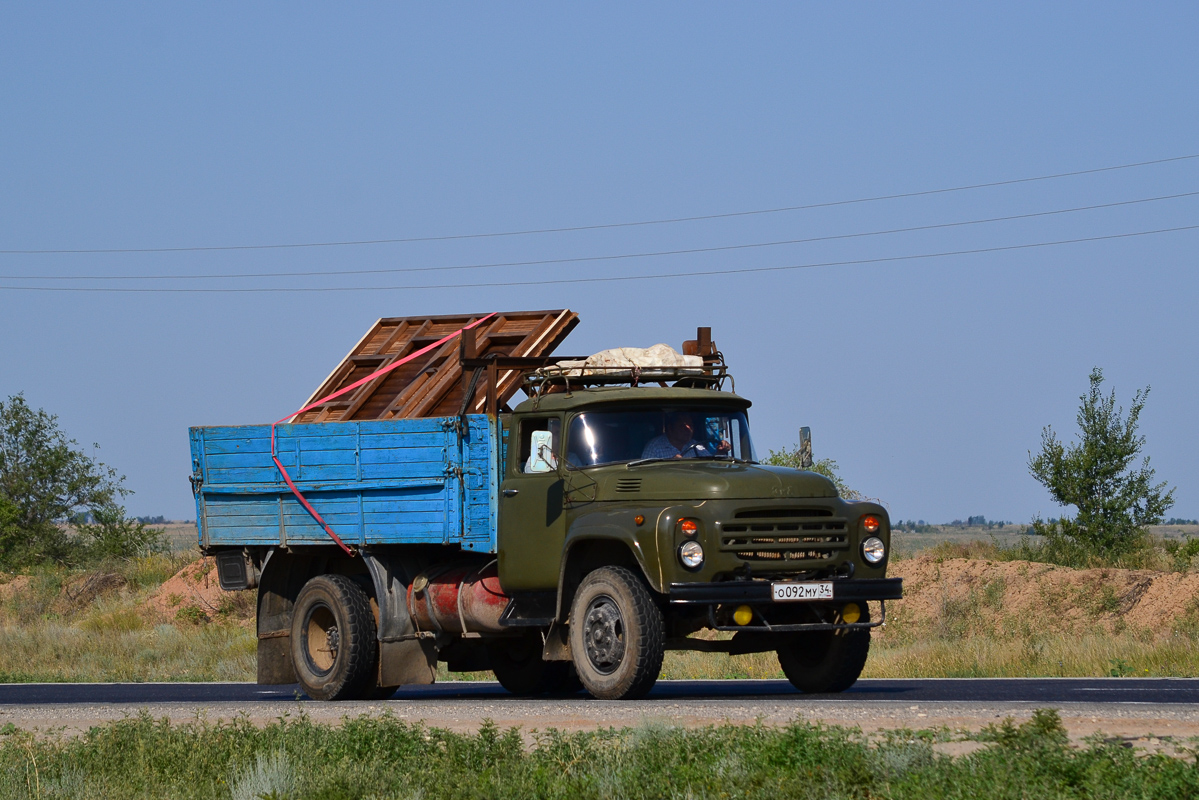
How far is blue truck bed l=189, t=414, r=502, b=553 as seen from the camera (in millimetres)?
14070

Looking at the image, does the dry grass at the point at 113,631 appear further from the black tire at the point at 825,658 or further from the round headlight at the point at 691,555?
the round headlight at the point at 691,555

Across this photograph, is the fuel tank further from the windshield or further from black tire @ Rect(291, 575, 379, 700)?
the windshield

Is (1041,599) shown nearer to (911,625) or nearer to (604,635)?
(911,625)

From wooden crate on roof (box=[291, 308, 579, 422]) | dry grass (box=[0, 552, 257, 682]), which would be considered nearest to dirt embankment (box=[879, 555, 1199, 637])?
dry grass (box=[0, 552, 257, 682])

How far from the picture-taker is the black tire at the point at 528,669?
15.9 meters

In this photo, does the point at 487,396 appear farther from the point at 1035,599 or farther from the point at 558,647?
the point at 1035,599

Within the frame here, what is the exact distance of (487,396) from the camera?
14742 mm

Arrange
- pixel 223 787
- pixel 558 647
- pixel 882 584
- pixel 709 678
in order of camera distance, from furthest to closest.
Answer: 1. pixel 709 678
2. pixel 558 647
3. pixel 882 584
4. pixel 223 787

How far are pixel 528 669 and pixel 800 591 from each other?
4936mm

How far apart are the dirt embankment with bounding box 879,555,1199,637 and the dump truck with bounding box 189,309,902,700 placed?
14.3 meters

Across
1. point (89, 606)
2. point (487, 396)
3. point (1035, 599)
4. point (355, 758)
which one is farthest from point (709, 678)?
point (89, 606)

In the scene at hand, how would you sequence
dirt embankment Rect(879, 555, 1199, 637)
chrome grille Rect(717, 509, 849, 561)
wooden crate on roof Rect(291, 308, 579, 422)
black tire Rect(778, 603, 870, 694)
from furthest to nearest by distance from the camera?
1. dirt embankment Rect(879, 555, 1199, 637)
2. wooden crate on roof Rect(291, 308, 579, 422)
3. black tire Rect(778, 603, 870, 694)
4. chrome grille Rect(717, 509, 849, 561)

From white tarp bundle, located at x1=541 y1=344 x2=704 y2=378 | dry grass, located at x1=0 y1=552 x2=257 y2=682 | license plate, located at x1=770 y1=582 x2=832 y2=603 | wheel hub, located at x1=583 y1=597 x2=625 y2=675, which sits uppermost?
white tarp bundle, located at x1=541 y1=344 x2=704 y2=378

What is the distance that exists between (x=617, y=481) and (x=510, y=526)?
1434 mm
